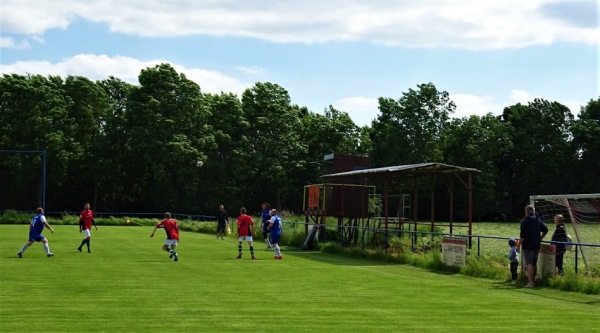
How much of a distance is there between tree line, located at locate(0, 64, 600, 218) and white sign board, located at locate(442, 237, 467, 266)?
52.5 metres

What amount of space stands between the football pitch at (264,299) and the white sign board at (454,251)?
92 centimetres

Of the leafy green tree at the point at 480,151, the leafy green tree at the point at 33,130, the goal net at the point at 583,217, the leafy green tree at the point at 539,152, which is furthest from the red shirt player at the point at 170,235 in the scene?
the leafy green tree at the point at 539,152

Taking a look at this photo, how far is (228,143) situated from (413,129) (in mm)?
19668

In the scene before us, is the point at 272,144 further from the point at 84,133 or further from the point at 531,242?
the point at 531,242

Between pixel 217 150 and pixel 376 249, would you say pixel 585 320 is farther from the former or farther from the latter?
pixel 217 150

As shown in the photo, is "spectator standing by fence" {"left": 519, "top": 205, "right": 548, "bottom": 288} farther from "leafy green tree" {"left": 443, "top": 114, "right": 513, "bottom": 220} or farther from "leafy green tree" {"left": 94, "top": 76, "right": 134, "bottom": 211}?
"leafy green tree" {"left": 443, "top": 114, "right": 513, "bottom": 220}

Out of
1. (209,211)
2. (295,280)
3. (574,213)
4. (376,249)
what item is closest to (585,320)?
(295,280)

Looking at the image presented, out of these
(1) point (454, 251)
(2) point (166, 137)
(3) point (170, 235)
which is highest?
(2) point (166, 137)

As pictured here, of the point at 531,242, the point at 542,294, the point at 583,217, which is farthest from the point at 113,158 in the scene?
the point at 542,294

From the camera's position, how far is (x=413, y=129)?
84.2m

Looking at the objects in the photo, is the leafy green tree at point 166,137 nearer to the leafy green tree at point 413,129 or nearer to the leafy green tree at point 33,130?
the leafy green tree at point 33,130

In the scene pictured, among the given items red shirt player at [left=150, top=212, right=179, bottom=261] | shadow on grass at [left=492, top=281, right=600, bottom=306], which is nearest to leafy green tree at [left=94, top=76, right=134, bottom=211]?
red shirt player at [left=150, top=212, right=179, bottom=261]

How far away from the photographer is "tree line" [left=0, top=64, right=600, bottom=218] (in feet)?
249

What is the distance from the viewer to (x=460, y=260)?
2378cm
